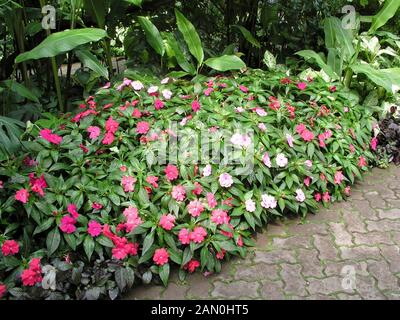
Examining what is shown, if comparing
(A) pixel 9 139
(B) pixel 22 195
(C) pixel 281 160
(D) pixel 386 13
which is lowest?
(C) pixel 281 160

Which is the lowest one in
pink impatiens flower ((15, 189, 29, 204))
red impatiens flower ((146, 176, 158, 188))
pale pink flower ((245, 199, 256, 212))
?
pale pink flower ((245, 199, 256, 212))

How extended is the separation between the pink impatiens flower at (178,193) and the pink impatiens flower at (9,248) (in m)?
0.84

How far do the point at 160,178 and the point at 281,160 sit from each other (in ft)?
2.58

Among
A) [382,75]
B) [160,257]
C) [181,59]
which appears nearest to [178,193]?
[160,257]

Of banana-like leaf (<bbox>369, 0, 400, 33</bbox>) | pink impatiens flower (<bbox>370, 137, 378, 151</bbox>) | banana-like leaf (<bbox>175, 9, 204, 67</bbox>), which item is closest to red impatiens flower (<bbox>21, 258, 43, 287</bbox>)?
banana-like leaf (<bbox>175, 9, 204, 67</bbox>)

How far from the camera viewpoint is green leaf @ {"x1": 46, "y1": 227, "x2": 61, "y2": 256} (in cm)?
231

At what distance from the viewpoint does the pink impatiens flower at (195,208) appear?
8.34 feet

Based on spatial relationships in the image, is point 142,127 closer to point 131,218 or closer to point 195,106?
point 195,106

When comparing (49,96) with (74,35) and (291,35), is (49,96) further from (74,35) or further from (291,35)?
(291,35)

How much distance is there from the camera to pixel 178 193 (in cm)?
257

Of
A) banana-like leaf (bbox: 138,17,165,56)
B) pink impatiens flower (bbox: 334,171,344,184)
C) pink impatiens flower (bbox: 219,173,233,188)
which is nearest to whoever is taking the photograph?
pink impatiens flower (bbox: 219,173,233,188)

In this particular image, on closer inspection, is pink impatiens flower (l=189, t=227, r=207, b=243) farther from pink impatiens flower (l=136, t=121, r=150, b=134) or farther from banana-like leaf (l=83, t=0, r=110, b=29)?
banana-like leaf (l=83, t=0, r=110, b=29)

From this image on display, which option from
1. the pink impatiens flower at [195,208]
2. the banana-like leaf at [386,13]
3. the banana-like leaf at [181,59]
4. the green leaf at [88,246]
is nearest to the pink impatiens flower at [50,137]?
the green leaf at [88,246]

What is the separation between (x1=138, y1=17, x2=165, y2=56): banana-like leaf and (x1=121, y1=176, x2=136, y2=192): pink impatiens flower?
1404 mm
